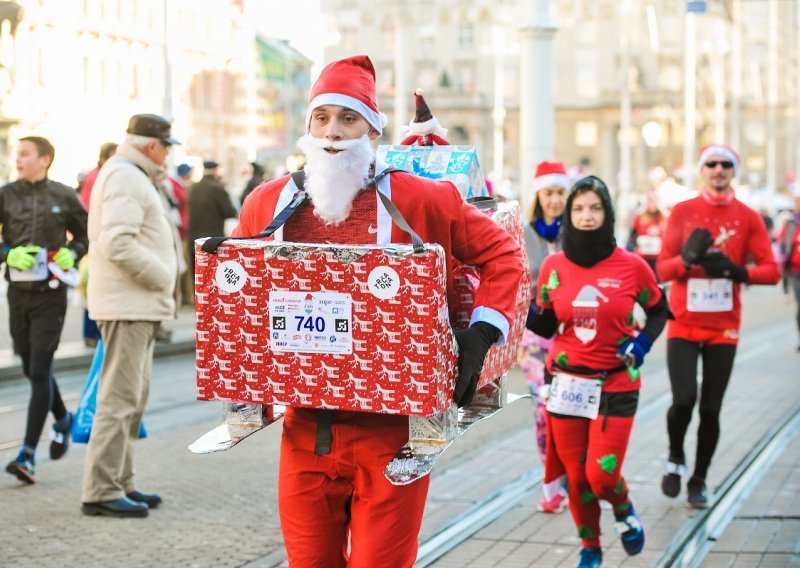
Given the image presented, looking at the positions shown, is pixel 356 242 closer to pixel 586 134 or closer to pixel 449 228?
pixel 449 228

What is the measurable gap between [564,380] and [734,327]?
6.06 feet

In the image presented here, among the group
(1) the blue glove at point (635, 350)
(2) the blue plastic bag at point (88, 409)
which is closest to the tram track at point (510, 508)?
(1) the blue glove at point (635, 350)

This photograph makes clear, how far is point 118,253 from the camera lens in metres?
7.05

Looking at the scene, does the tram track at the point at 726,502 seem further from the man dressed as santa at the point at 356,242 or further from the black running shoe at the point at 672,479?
the man dressed as santa at the point at 356,242

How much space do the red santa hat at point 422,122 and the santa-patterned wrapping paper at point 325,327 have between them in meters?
1.27

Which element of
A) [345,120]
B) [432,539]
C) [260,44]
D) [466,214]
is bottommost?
[432,539]

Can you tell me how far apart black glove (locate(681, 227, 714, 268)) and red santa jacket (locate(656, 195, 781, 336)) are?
0.13m

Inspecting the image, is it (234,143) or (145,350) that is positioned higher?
(234,143)

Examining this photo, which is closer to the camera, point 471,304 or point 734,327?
point 471,304

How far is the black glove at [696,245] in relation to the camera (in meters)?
7.50

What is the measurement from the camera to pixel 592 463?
6121mm

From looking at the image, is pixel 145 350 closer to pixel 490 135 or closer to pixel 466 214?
pixel 466 214

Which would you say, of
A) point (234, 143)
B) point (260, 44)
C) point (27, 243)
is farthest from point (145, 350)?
point (260, 44)

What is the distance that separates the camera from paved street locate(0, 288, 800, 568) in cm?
658
